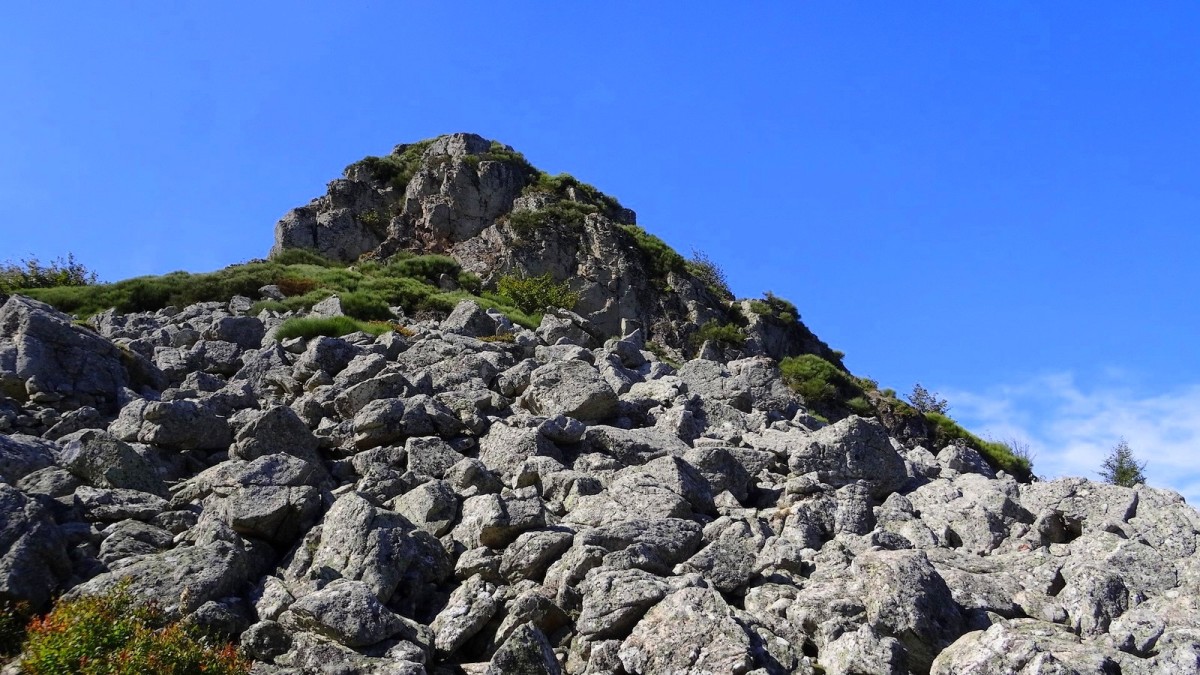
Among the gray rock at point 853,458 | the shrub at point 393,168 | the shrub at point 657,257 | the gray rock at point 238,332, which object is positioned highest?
the shrub at point 393,168

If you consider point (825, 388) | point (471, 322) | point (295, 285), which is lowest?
point (471, 322)

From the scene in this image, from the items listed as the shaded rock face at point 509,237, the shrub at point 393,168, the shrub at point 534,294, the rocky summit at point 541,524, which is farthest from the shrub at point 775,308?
the rocky summit at point 541,524

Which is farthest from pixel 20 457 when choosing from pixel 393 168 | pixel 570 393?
pixel 393 168

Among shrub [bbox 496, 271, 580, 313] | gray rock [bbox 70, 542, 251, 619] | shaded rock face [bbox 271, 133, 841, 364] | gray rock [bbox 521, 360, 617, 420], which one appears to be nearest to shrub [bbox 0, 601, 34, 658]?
gray rock [bbox 70, 542, 251, 619]

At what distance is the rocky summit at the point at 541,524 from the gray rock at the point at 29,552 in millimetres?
23

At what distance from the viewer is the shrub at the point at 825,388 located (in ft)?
107

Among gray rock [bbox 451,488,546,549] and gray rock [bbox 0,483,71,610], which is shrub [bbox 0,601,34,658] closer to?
gray rock [bbox 0,483,71,610]

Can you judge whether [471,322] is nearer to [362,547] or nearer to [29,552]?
[362,547]

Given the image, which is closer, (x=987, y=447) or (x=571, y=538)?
(x=571, y=538)

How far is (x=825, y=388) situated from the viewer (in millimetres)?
34000

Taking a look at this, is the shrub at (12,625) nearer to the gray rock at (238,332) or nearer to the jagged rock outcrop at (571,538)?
the jagged rock outcrop at (571,538)

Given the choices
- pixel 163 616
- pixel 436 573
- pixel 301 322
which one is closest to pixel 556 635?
pixel 436 573

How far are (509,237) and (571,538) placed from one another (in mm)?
41614

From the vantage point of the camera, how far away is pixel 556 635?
25.7 feet
